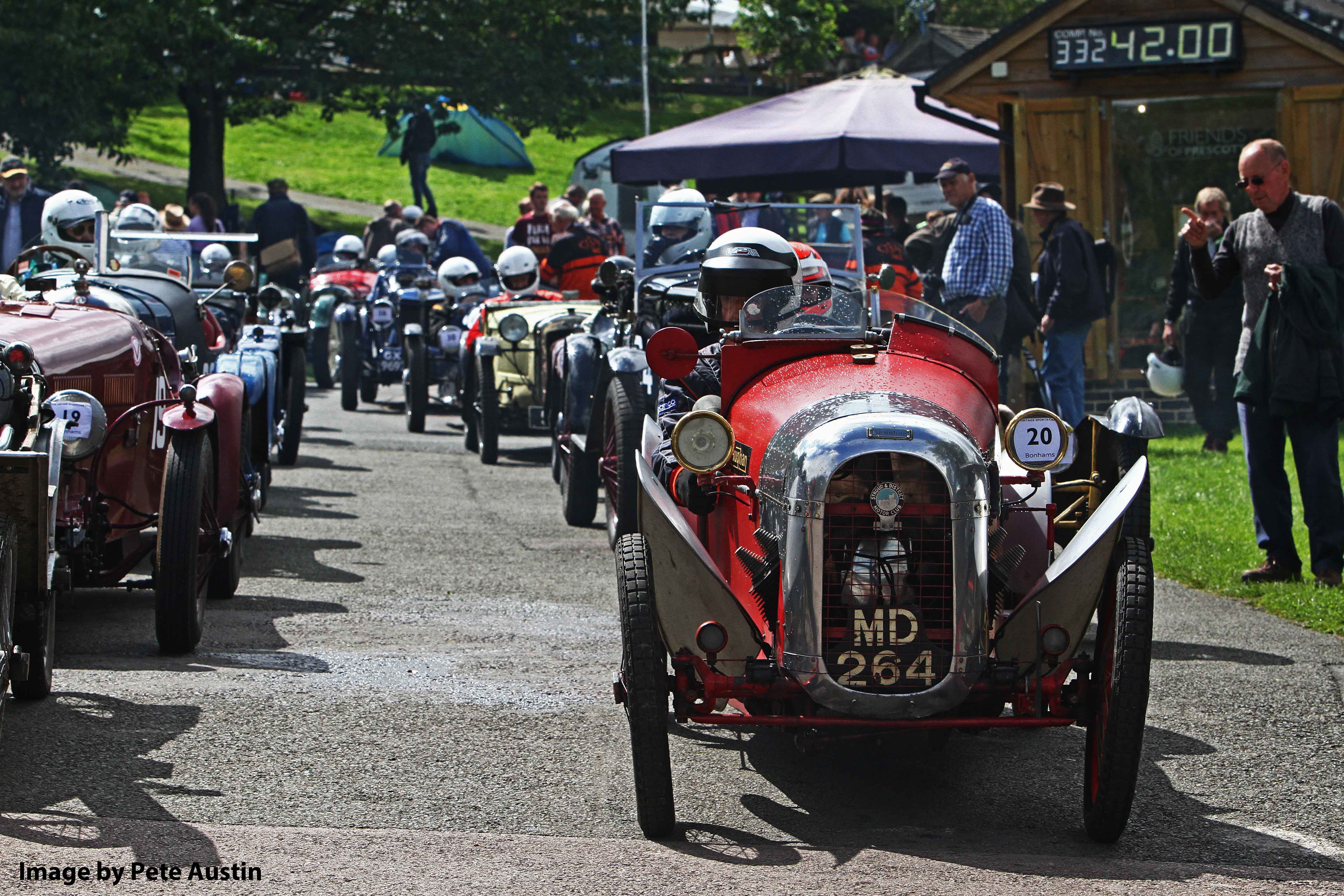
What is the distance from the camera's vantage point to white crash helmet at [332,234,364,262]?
20422mm

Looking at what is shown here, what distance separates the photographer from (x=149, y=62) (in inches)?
1084

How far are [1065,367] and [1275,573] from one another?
420cm

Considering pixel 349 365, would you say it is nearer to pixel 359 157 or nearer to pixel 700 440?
pixel 700 440

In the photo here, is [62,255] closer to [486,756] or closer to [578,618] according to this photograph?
[578,618]

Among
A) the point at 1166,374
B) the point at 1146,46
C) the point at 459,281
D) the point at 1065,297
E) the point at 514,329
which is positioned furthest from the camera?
the point at 459,281

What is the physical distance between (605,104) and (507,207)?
5.80 metres

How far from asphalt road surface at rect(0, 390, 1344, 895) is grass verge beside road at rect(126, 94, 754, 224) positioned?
26.8m

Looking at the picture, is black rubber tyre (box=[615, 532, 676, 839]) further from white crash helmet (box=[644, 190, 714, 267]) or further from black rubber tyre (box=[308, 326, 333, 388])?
black rubber tyre (box=[308, 326, 333, 388])

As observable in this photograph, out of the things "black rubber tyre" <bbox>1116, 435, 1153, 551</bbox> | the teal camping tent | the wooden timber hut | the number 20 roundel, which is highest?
the teal camping tent

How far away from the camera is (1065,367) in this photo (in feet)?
39.4

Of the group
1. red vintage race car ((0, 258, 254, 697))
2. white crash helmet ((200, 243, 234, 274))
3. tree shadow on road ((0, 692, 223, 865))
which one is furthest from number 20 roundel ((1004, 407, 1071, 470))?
white crash helmet ((200, 243, 234, 274))

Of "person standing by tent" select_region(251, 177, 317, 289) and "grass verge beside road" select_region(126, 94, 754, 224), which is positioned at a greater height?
"grass verge beside road" select_region(126, 94, 754, 224)

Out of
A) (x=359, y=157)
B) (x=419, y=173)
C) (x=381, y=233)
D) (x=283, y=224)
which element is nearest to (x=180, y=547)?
(x=283, y=224)

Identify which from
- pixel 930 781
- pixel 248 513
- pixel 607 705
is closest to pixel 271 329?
pixel 248 513
